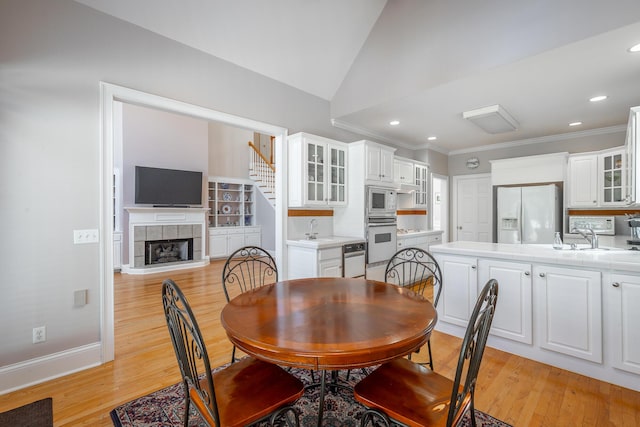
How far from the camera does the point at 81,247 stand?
2367 millimetres

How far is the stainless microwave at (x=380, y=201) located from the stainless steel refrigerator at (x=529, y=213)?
219 centimetres

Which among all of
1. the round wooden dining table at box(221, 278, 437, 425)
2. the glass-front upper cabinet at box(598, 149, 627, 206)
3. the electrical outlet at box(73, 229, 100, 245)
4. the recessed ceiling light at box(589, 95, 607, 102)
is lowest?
the round wooden dining table at box(221, 278, 437, 425)

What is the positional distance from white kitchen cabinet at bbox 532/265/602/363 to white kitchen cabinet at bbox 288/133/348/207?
2459 millimetres

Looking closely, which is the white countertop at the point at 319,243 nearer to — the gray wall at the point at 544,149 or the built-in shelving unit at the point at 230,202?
the gray wall at the point at 544,149

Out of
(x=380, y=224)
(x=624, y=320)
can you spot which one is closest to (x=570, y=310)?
(x=624, y=320)

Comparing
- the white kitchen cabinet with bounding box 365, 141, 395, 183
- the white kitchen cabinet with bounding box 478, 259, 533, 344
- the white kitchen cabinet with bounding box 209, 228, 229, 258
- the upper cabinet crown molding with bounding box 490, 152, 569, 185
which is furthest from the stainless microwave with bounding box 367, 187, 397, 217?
the white kitchen cabinet with bounding box 209, 228, 229, 258

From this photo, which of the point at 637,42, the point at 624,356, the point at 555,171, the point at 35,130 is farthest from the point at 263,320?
the point at 555,171

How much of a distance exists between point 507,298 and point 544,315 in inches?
10.9

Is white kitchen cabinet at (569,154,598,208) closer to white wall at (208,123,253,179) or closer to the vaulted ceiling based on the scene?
the vaulted ceiling

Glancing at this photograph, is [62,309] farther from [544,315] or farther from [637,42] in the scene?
[637,42]

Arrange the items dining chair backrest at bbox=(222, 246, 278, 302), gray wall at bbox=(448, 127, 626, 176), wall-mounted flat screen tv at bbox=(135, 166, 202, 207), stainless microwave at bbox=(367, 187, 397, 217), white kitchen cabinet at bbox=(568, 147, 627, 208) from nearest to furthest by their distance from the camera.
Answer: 1. dining chair backrest at bbox=(222, 246, 278, 302)
2. stainless microwave at bbox=(367, 187, 397, 217)
3. white kitchen cabinet at bbox=(568, 147, 627, 208)
4. gray wall at bbox=(448, 127, 626, 176)
5. wall-mounted flat screen tv at bbox=(135, 166, 202, 207)

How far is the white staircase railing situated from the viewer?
821 cm

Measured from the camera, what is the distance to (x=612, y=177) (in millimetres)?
Result: 4461

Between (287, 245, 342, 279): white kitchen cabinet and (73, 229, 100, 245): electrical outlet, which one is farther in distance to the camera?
(287, 245, 342, 279): white kitchen cabinet
